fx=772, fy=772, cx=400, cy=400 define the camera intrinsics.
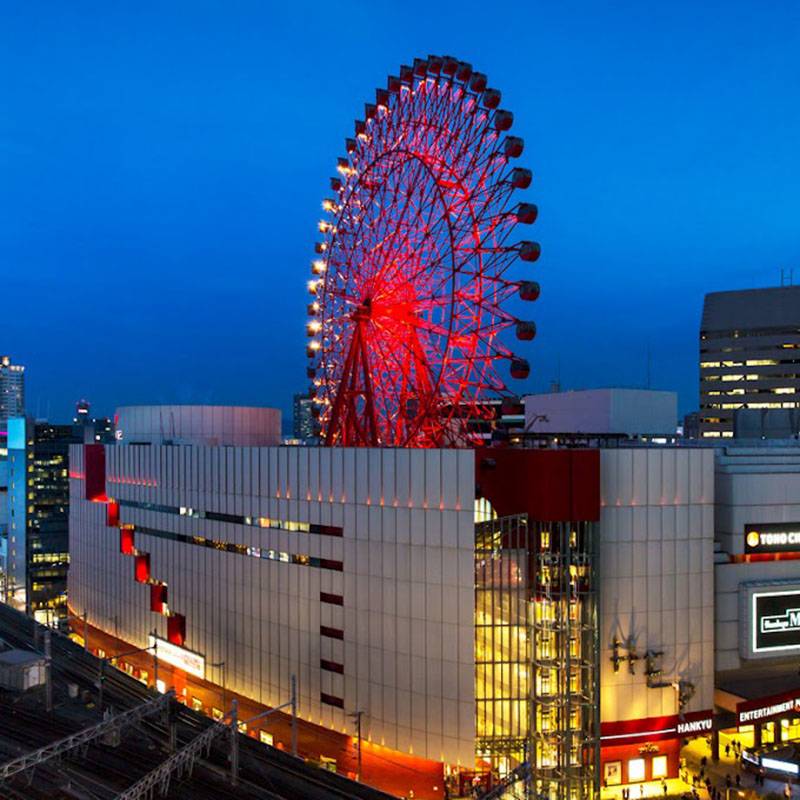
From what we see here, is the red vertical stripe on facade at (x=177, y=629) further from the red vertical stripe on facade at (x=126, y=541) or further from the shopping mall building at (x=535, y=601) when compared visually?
the shopping mall building at (x=535, y=601)

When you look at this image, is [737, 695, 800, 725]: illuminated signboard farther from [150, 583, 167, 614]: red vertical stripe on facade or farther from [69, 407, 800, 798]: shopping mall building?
[150, 583, 167, 614]: red vertical stripe on facade

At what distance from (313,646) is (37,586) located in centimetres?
7569

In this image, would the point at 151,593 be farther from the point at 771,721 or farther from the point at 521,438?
the point at 771,721

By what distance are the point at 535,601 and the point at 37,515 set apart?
92200mm

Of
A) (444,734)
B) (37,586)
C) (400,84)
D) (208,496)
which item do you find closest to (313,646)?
(444,734)

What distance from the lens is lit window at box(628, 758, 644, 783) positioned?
3488cm

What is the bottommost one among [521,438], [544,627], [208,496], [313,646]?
[313,646]

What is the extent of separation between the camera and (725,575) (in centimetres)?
3753

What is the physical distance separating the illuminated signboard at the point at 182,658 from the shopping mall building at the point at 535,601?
246 inches

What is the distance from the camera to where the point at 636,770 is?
115 ft

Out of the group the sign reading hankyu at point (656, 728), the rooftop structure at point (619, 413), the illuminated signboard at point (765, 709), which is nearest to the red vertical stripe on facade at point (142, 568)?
the rooftop structure at point (619, 413)

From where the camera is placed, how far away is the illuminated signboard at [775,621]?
3734cm

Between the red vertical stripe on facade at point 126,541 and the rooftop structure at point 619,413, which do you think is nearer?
the rooftop structure at point 619,413

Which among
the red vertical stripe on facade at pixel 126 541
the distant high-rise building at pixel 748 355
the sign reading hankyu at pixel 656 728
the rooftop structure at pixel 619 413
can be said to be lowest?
the sign reading hankyu at pixel 656 728
